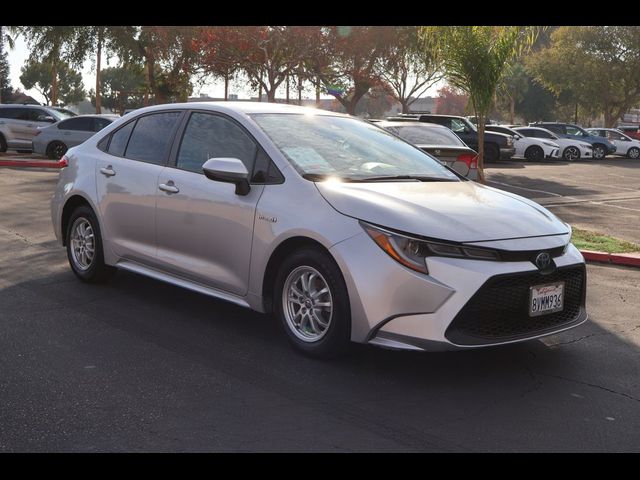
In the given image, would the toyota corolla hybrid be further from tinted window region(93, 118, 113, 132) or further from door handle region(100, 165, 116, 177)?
tinted window region(93, 118, 113, 132)

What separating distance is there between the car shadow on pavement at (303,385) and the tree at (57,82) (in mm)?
84139

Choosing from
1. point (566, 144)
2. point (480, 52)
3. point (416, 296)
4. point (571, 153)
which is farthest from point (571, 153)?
point (416, 296)

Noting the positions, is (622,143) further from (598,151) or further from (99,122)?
(99,122)

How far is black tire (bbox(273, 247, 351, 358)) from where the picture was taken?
498 centimetres

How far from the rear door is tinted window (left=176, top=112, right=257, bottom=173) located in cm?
22

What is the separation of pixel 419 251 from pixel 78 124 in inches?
809

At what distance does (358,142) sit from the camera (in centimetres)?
624

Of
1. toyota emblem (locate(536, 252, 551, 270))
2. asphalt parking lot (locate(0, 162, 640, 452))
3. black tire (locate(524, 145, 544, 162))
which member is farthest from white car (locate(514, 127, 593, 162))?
toyota emblem (locate(536, 252, 551, 270))

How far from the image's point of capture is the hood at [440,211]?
4.88 meters

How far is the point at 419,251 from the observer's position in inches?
189

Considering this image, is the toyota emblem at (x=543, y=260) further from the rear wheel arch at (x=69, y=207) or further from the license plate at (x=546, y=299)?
the rear wheel arch at (x=69, y=207)
